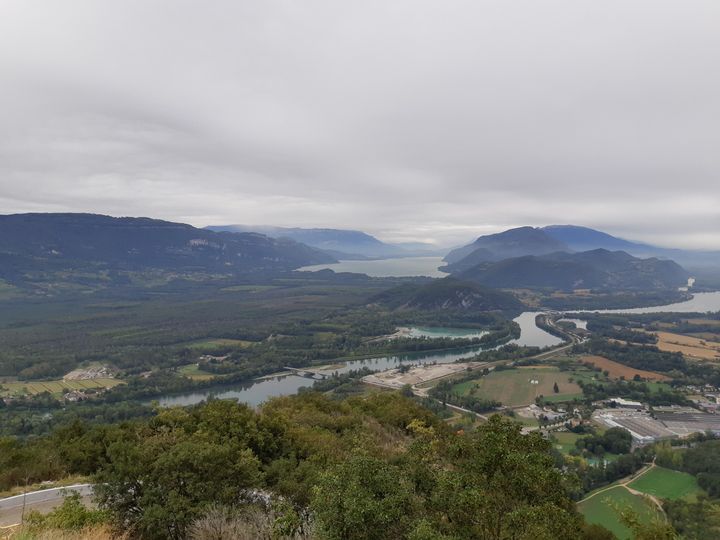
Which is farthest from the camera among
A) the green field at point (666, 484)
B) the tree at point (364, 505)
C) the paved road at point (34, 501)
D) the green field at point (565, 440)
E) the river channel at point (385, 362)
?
the river channel at point (385, 362)

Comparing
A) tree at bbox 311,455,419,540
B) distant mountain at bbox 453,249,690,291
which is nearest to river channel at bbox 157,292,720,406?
tree at bbox 311,455,419,540

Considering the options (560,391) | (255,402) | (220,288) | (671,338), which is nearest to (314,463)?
(255,402)

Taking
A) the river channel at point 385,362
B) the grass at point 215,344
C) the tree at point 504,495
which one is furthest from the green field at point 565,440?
the grass at point 215,344

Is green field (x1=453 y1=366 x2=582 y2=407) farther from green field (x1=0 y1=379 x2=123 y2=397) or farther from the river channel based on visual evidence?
green field (x1=0 y1=379 x2=123 y2=397)

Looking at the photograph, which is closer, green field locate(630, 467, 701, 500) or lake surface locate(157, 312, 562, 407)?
green field locate(630, 467, 701, 500)

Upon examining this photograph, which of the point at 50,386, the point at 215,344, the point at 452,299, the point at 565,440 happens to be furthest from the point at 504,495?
the point at 452,299

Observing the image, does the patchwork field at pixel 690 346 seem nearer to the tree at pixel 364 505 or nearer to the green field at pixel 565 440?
the green field at pixel 565 440
